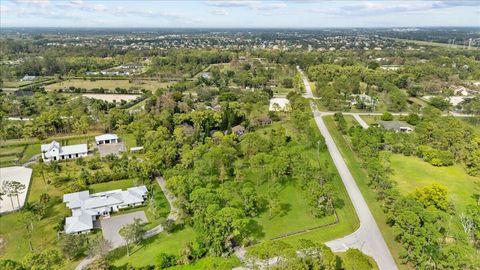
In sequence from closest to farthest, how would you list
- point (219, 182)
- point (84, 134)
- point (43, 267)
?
point (43, 267), point (219, 182), point (84, 134)

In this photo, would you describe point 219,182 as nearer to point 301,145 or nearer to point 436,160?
point 301,145

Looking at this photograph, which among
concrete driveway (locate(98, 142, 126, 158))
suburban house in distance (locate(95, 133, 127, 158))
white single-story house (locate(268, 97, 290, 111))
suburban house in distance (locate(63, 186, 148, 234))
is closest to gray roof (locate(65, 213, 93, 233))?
suburban house in distance (locate(63, 186, 148, 234))

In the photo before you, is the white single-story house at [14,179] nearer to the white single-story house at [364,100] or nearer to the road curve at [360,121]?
the road curve at [360,121]

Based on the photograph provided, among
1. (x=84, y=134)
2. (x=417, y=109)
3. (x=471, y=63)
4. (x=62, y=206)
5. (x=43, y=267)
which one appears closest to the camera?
(x=43, y=267)

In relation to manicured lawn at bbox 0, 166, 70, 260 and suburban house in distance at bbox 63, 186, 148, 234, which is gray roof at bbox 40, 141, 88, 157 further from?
suburban house in distance at bbox 63, 186, 148, 234

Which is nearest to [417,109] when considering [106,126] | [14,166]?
[106,126]

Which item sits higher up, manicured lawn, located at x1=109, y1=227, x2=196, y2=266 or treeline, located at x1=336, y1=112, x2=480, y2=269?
treeline, located at x1=336, y1=112, x2=480, y2=269

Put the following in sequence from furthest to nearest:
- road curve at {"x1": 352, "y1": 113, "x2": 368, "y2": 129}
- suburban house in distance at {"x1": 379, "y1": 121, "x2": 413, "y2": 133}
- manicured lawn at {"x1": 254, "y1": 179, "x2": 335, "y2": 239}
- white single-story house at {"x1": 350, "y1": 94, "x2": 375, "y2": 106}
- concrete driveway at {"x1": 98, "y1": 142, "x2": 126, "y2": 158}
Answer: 1. white single-story house at {"x1": 350, "y1": 94, "x2": 375, "y2": 106}
2. road curve at {"x1": 352, "y1": 113, "x2": 368, "y2": 129}
3. suburban house in distance at {"x1": 379, "y1": 121, "x2": 413, "y2": 133}
4. concrete driveway at {"x1": 98, "y1": 142, "x2": 126, "y2": 158}
5. manicured lawn at {"x1": 254, "y1": 179, "x2": 335, "y2": 239}
